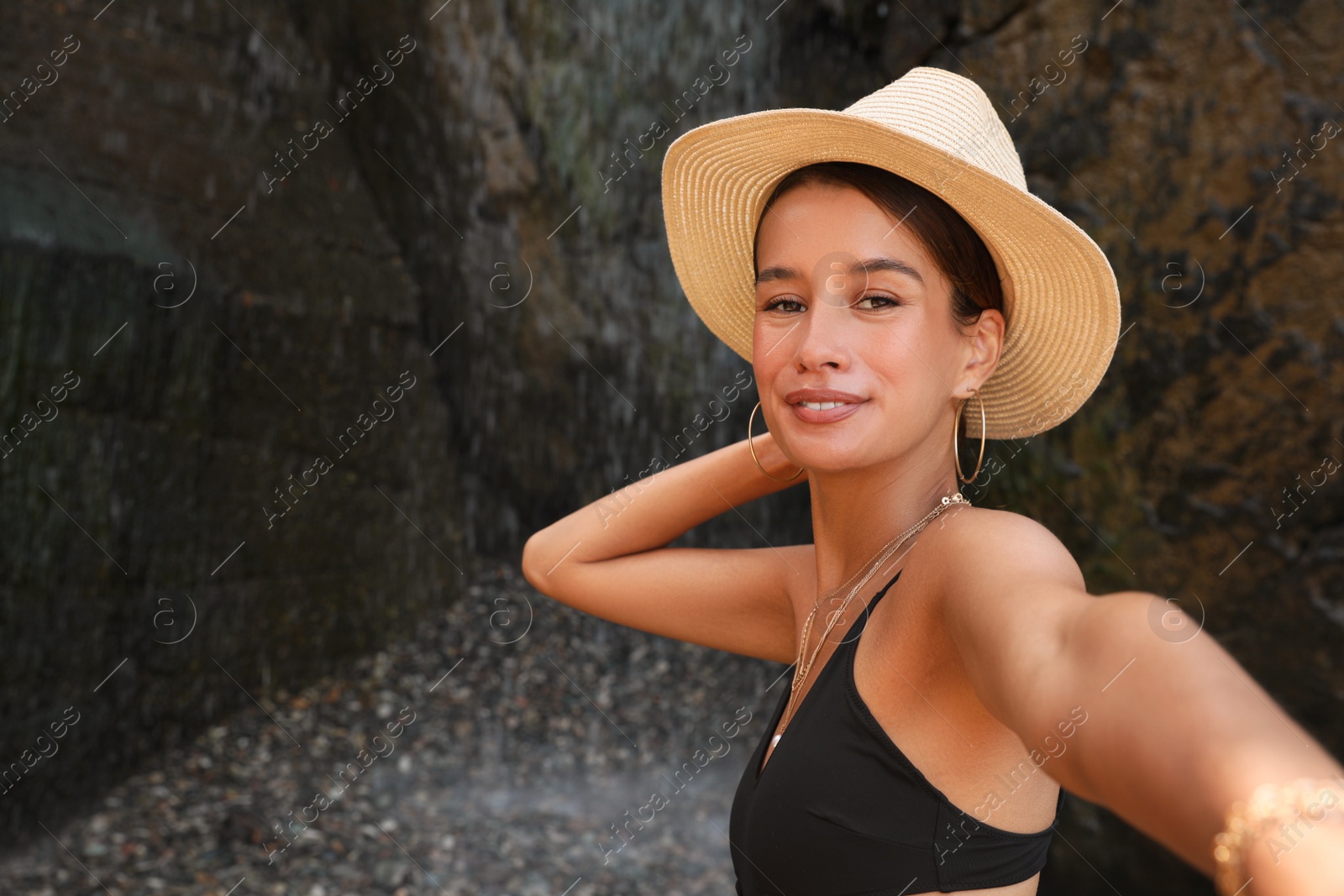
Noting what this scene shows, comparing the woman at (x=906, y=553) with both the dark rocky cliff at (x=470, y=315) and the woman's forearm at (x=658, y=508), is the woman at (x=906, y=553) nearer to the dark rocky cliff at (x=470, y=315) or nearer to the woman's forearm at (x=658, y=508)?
the woman's forearm at (x=658, y=508)

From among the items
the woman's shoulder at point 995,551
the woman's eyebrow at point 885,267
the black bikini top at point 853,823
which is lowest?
the black bikini top at point 853,823

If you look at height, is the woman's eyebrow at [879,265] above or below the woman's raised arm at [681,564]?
above

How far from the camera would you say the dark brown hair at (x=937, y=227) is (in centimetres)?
150

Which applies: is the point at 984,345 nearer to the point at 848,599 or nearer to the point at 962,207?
the point at 962,207

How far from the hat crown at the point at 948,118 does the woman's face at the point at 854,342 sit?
0.38ft

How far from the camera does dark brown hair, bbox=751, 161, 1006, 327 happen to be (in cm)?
150

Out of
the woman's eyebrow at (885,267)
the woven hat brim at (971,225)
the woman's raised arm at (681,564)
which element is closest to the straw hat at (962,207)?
the woven hat brim at (971,225)

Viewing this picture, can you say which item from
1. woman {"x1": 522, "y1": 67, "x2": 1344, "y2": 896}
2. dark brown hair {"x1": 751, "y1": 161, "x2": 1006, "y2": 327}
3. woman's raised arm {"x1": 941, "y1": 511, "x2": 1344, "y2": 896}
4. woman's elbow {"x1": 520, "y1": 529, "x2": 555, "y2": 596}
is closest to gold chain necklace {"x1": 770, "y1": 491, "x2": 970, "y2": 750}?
woman {"x1": 522, "y1": 67, "x2": 1344, "y2": 896}

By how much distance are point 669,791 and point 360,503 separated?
2.13m

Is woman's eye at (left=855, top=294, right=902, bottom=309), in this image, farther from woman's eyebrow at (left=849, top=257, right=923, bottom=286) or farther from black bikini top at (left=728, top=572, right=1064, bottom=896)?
black bikini top at (left=728, top=572, right=1064, bottom=896)

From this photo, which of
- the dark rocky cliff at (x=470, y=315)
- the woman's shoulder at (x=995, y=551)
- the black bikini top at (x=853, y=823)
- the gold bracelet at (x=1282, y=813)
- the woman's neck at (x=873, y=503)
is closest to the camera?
the gold bracelet at (x=1282, y=813)

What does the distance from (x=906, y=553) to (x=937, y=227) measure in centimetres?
45

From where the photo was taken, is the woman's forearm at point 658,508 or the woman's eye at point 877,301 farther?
the woman's forearm at point 658,508

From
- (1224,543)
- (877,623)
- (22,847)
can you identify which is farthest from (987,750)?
(22,847)
